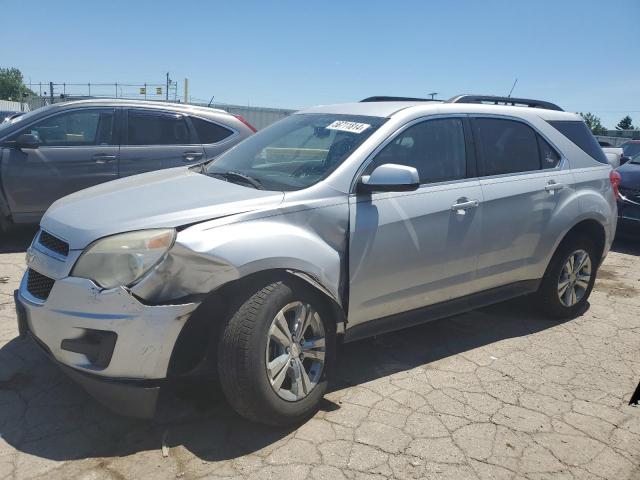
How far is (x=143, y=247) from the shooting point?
2592 mm

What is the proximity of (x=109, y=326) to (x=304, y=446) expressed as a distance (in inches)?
44.4

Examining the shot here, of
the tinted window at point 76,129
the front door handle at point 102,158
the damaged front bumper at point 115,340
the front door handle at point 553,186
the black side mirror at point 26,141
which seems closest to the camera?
the damaged front bumper at point 115,340

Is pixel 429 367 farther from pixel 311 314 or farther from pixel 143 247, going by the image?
pixel 143 247

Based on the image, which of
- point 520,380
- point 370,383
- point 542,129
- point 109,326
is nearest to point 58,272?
point 109,326

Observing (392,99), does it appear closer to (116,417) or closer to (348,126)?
(348,126)

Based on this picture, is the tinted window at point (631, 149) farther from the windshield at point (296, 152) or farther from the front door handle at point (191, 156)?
the windshield at point (296, 152)

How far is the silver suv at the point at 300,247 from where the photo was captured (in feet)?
8.45

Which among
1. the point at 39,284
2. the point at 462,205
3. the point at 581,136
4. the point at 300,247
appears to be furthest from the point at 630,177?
the point at 39,284

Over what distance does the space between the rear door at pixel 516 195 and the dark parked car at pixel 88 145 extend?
12.5 ft

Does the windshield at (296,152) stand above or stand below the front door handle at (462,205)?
above

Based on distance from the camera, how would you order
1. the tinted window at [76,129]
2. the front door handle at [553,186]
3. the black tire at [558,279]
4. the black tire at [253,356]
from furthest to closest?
the tinted window at [76,129]
the black tire at [558,279]
the front door handle at [553,186]
the black tire at [253,356]

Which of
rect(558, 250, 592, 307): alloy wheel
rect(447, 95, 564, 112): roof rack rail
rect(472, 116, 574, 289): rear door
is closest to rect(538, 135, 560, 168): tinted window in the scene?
rect(472, 116, 574, 289): rear door

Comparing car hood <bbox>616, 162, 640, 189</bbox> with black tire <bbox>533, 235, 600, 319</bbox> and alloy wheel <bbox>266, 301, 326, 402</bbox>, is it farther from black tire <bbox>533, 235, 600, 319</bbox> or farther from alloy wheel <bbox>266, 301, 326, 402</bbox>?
alloy wheel <bbox>266, 301, 326, 402</bbox>

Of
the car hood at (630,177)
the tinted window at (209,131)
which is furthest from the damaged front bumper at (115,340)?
the car hood at (630,177)
